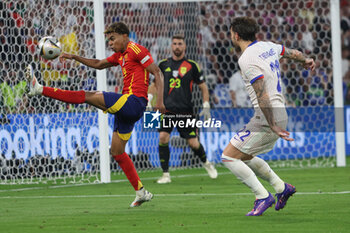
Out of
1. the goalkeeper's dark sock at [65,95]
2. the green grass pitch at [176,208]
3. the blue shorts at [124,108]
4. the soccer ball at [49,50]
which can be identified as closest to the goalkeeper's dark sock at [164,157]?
the green grass pitch at [176,208]

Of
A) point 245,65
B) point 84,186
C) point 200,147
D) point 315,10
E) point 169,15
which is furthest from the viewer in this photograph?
point 315,10

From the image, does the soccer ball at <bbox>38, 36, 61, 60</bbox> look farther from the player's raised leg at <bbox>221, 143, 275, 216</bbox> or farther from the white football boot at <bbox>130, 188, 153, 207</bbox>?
the player's raised leg at <bbox>221, 143, 275, 216</bbox>

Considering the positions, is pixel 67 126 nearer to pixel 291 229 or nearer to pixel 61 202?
pixel 61 202

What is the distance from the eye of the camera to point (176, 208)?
26.4 ft

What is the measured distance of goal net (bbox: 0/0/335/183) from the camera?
12.0 meters

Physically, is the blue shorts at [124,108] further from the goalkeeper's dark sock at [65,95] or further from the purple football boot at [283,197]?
the purple football boot at [283,197]

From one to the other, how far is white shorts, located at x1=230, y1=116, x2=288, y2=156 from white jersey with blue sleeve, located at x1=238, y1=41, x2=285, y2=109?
19 cm

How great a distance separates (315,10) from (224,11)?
90.4 inches

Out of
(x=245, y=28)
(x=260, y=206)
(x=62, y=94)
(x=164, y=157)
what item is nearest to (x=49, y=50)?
(x=62, y=94)

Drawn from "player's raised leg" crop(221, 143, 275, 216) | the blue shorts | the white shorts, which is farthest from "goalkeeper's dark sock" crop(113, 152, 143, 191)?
the white shorts

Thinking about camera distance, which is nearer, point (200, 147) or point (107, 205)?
point (107, 205)

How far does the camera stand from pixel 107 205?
A: 8.61m

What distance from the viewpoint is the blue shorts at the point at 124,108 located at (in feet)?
26.8

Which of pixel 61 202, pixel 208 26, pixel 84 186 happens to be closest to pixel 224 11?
pixel 208 26
